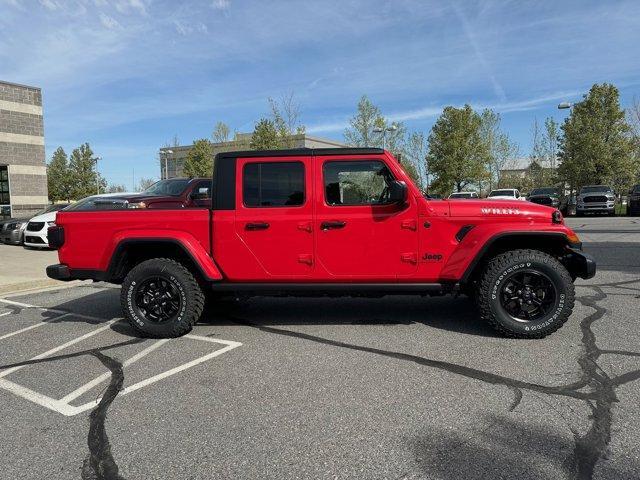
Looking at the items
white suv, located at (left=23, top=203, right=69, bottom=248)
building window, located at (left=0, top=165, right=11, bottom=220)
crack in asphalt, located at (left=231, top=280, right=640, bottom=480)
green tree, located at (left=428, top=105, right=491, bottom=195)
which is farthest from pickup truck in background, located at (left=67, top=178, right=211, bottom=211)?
green tree, located at (left=428, top=105, right=491, bottom=195)

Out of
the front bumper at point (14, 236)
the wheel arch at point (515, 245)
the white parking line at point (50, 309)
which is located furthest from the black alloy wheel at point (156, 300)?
the front bumper at point (14, 236)

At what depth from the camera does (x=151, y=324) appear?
5.26 metres

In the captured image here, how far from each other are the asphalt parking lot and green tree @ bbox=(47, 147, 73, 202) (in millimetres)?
56536

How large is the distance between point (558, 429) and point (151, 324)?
3949 mm

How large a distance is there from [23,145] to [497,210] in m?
20.5

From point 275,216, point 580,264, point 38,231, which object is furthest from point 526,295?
point 38,231

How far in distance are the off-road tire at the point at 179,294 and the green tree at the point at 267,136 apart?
833 inches

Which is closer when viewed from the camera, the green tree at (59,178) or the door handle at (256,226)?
the door handle at (256,226)

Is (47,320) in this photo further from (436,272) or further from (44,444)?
(436,272)

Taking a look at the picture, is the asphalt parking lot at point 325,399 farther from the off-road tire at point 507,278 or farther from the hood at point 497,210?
the hood at point 497,210

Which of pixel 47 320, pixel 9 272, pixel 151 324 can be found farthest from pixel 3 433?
pixel 9 272

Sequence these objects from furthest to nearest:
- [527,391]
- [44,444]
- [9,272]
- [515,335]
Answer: [9,272], [515,335], [527,391], [44,444]

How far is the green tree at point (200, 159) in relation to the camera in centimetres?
3744

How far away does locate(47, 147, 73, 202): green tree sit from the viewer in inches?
2214
